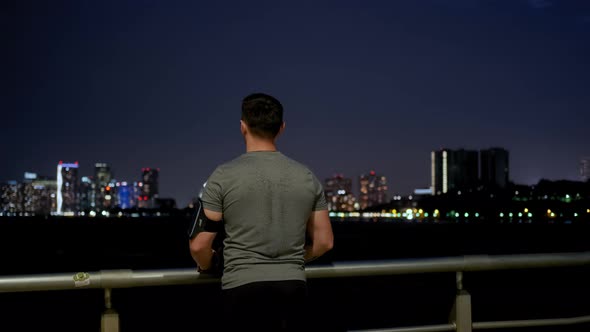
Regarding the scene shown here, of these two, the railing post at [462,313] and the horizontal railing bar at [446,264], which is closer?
the horizontal railing bar at [446,264]

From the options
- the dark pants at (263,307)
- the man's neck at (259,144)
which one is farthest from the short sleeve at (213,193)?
the dark pants at (263,307)

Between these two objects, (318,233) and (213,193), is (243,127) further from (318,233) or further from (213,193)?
(318,233)

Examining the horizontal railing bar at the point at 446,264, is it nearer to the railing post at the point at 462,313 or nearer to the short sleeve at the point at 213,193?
the railing post at the point at 462,313

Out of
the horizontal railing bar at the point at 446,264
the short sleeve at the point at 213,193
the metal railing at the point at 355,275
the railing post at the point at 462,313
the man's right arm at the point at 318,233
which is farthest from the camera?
the railing post at the point at 462,313

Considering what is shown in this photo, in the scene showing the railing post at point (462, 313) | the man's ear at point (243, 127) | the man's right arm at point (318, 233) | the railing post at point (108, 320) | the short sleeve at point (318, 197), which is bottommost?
the railing post at point (462, 313)

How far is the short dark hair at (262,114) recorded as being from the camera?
130 inches

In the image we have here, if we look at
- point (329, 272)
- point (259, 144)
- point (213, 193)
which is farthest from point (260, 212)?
point (329, 272)

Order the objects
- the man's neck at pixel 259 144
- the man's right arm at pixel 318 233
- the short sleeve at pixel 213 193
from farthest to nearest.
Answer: the man's right arm at pixel 318 233 → the man's neck at pixel 259 144 → the short sleeve at pixel 213 193

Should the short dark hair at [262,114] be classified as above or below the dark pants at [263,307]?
above

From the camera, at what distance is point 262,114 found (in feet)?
10.9

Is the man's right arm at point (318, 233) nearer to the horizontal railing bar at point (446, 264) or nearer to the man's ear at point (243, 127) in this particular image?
the horizontal railing bar at point (446, 264)

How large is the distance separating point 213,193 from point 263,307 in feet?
1.97

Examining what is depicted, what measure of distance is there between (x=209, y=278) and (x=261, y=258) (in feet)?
1.67

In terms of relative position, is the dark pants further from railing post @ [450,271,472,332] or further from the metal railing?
railing post @ [450,271,472,332]
